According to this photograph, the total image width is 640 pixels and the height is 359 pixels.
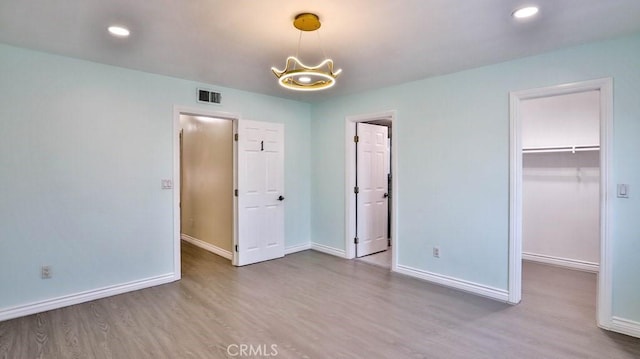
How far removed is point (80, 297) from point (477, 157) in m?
4.46

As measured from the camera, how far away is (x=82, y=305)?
3311mm

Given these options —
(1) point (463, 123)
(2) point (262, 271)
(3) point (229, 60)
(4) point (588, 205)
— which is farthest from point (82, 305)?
(4) point (588, 205)

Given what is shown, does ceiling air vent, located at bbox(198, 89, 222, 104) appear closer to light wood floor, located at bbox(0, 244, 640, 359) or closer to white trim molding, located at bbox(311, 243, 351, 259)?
light wood floor, located at bbox(0, 244, 640, 359)

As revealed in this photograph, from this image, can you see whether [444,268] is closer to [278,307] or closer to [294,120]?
[278,307]

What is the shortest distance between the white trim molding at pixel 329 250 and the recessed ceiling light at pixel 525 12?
367cm

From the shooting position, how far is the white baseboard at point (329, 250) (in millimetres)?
5069

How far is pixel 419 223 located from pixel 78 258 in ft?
12.6

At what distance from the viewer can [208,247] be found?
552 cm

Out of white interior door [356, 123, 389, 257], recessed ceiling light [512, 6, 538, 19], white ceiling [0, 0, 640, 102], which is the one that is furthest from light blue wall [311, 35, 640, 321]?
recessed ceiling light [512, 6, 538, 19]

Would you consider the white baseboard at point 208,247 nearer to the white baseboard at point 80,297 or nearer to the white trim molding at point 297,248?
the white trim molding at point 297,248

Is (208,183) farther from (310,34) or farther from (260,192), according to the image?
(310,34)

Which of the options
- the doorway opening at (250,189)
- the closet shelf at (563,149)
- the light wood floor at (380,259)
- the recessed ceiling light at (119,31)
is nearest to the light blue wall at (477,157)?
the light wood floor at (380,259)

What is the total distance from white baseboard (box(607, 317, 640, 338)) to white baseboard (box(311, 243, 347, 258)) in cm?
307

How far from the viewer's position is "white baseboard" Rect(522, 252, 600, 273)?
430 cm
